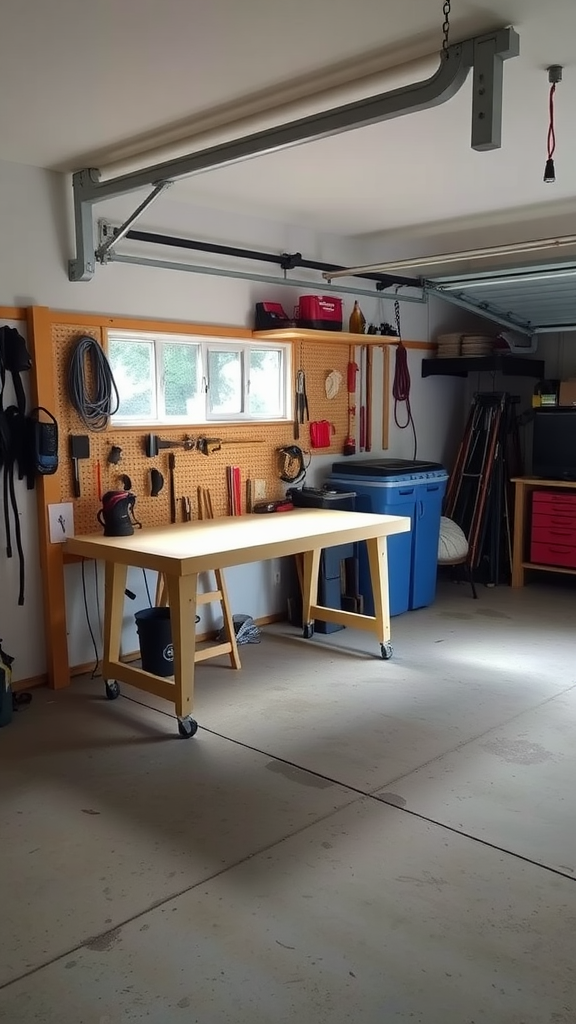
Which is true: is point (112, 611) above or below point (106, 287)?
below

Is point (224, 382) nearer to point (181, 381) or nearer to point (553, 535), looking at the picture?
point (181, 381)

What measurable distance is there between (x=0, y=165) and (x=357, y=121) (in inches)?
80.5

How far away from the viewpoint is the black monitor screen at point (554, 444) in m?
6.44

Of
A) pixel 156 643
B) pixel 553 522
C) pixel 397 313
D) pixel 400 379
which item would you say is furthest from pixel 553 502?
pixel 156 643

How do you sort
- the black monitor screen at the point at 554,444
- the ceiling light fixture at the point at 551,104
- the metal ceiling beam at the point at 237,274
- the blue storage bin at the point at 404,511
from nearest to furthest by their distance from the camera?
the ceiling light fixture at the point at 551,104
the metal ceiling beam at the point at 237,274
the blue storage bin at the point at 404,511
the black monitor screen at the point at 554,444

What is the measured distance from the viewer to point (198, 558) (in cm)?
348

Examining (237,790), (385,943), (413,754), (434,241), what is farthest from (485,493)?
(385,943)

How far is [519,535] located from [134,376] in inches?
139

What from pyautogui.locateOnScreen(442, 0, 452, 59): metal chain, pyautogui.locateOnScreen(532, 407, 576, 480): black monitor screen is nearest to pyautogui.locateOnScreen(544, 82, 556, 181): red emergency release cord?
pyautogui.locateOnScreen(442, 0, 452, 59): metal chain

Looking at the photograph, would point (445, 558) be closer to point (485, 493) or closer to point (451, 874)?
point (485, 493)

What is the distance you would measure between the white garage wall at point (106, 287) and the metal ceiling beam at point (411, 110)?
0.84 metres

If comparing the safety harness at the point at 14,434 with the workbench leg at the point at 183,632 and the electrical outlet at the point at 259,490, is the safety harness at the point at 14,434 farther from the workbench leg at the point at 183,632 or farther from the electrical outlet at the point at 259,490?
the electrical outlet at the point at 259,490

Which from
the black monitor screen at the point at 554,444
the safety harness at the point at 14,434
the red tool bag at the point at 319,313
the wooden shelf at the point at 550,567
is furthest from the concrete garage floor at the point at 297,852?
the black monitor screen at the point at 554,444

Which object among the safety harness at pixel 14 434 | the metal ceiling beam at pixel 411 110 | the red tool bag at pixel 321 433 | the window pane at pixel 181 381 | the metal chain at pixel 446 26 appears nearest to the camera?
the metal chain at pixel 446 26
